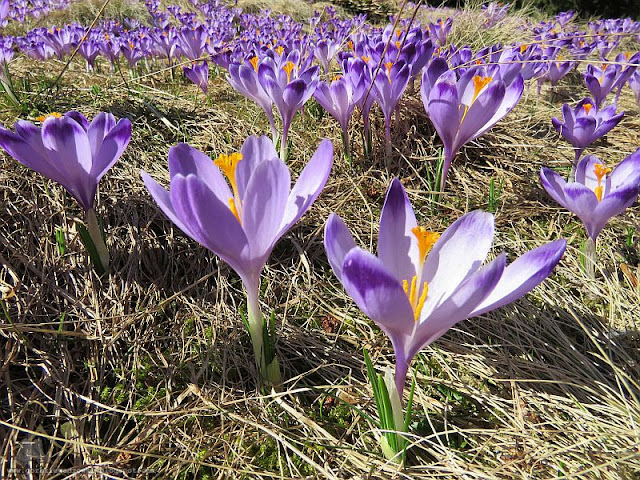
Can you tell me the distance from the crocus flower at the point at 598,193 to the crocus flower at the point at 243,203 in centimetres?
88

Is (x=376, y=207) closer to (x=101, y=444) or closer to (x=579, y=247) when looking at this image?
(x=579, y=247)

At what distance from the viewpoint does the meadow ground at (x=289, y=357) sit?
3.53 feet

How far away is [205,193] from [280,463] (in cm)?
64

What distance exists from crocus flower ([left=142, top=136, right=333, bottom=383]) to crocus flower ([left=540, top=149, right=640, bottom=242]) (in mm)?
878

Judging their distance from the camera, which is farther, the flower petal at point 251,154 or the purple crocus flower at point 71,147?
the purple crocus flower at point 71,147

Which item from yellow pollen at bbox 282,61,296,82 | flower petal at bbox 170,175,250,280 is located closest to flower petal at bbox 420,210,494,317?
flower petal at bbox 170,175,250,280

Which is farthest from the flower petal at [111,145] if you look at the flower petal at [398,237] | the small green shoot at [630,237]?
the small green shoot at [630,237]

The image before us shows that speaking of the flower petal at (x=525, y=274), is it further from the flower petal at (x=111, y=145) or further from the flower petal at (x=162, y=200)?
the flower petal at (x=111, y=145)

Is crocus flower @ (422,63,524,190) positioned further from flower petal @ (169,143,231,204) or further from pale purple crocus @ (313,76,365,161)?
flower petal @ (169,143,231,204)

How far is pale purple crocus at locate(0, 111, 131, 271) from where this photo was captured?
51.2 inches

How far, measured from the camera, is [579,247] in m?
1.81

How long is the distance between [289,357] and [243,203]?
0.60 meters

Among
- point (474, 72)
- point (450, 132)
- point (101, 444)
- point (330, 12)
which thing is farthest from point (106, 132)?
point (330, 12)

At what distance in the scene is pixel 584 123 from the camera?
1.93 m
